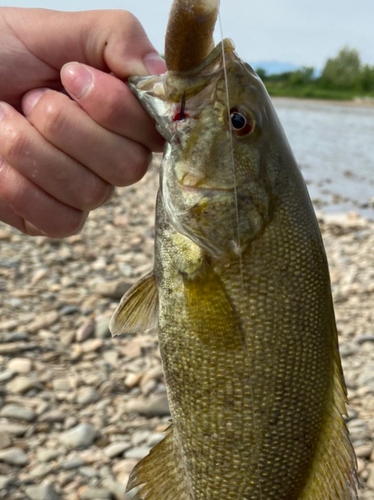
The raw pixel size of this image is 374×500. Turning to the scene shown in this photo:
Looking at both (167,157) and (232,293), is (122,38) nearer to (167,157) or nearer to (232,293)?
(167,157)

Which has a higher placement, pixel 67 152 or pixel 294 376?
pixel 67 152

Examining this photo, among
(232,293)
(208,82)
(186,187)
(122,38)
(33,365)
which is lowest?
(33,365)

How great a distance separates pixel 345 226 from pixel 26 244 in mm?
5879

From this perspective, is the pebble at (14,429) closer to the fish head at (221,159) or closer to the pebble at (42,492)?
the pebble at (42,492)

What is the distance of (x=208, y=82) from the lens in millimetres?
1976

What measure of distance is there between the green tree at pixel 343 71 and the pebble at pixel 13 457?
60.5 metres

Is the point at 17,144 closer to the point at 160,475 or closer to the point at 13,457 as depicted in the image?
the point at 160,475

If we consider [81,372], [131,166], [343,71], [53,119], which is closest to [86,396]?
[81,372]

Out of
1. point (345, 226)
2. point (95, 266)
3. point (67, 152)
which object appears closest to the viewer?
point (67, 152)

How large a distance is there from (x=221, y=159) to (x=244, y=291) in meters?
0.42

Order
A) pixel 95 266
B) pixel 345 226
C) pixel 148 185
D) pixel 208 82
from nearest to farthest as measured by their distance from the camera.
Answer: pixel 208 82
pixel 95 266
pixel 345 226
pixel 148 185

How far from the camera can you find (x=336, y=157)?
69.4 feet

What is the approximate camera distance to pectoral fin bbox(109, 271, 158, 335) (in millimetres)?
2215

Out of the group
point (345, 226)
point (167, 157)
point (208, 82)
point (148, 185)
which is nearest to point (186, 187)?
point (167, 157)
